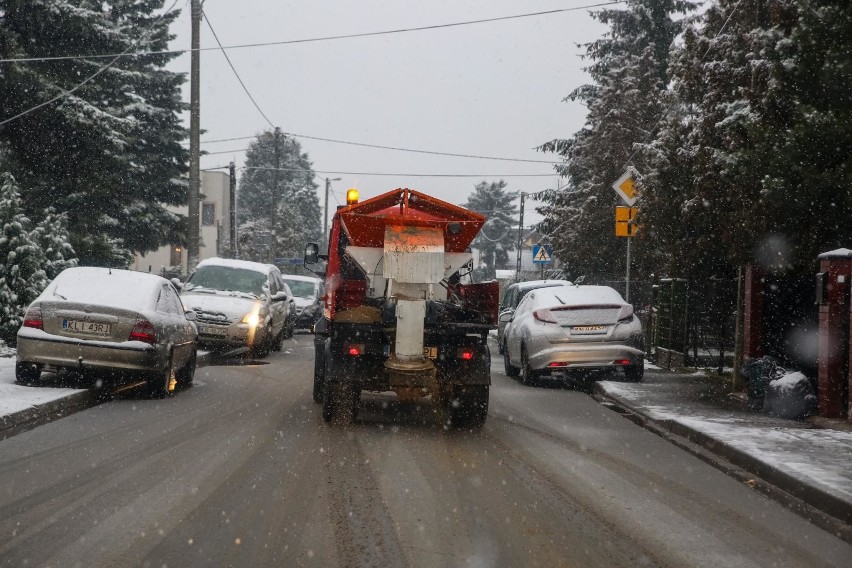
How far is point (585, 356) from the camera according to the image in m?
15.1

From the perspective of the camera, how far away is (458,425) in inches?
414

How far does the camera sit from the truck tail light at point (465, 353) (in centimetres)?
1011

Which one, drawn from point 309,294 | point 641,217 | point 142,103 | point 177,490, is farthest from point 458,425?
point 142,103

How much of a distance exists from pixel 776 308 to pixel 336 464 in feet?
27.0

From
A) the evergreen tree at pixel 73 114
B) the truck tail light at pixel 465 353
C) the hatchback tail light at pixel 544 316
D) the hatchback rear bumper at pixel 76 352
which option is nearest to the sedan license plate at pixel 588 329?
the hatchback tail light at pixel 544 316

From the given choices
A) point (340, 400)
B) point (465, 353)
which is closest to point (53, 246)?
point (340, 400)

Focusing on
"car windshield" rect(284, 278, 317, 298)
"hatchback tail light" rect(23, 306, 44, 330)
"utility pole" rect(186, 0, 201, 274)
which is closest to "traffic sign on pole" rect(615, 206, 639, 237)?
"hatchback tail light" rect(23, 306, 44, 330)

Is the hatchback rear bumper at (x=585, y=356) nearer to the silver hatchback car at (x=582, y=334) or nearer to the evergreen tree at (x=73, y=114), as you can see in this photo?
the silver hatchback car at (x=582, y=334)

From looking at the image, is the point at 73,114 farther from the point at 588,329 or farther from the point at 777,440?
the point at 777,440

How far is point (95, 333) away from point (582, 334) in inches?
273

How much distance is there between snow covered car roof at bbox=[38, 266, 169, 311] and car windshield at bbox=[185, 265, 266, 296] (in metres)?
7.09

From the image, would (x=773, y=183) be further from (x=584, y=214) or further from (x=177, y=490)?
(x=584, y=214)

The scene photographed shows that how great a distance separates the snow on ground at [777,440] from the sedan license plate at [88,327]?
6.27 m

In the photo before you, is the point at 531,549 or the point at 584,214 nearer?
the point at 531,549
